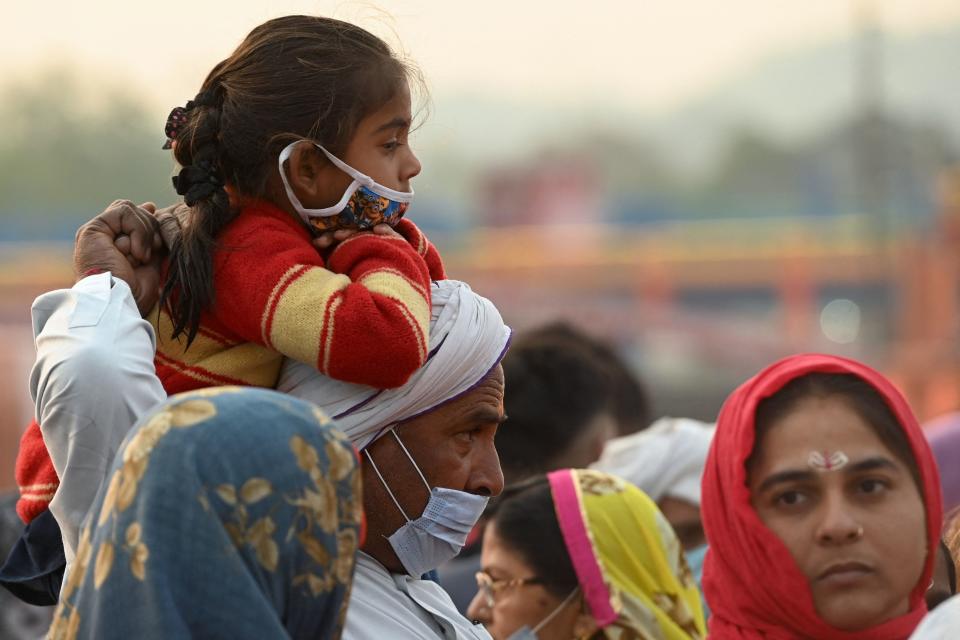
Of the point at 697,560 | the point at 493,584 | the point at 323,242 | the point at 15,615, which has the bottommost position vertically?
the point at 697,560

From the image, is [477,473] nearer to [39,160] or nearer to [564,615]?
[564,615]

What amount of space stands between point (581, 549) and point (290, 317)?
58.2 inches

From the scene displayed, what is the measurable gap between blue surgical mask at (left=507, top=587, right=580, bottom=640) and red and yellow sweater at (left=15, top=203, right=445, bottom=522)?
125 centimetres

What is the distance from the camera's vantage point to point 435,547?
2.70 meters

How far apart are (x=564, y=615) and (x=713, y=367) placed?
21.4 meters

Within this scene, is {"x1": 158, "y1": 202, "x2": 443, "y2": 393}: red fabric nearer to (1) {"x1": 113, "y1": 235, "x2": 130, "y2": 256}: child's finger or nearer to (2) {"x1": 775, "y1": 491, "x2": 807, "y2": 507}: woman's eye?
(1) {"x1": 113, "y1": 235, "x2": 130, "y2": 256}: child's finger

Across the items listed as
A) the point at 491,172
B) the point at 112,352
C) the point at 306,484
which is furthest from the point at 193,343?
the point at 491,172

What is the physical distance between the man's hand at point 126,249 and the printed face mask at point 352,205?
0.27 metres

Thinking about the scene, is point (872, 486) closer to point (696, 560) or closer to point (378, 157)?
point (378, 157)

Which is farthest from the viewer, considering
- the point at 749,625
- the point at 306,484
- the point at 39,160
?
the point at 39,160

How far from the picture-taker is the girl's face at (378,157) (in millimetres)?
2537

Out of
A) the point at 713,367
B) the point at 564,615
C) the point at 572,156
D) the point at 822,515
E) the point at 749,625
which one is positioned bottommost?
the point at 713,367

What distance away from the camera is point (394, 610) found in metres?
Result: 2.64

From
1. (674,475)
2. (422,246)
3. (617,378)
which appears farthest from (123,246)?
(617,378)
